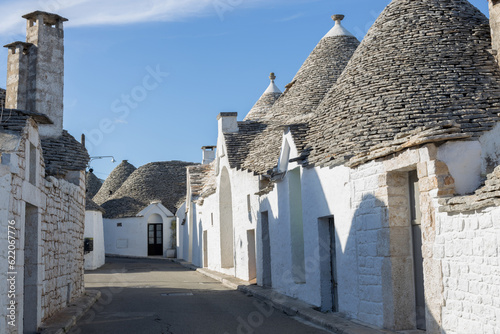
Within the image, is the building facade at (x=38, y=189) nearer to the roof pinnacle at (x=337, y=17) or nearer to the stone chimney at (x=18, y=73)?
the stone chimney at (x=18, y=73)

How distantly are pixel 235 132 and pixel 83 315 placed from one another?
442 inches

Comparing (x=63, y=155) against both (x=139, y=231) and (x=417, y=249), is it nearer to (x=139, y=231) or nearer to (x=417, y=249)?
(x=417, y=249)

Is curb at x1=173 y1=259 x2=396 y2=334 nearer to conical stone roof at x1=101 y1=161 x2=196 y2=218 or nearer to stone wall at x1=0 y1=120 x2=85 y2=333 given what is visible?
stone wall at x1=0 y1=120 x2=85 y2=333

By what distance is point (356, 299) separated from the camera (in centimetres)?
973

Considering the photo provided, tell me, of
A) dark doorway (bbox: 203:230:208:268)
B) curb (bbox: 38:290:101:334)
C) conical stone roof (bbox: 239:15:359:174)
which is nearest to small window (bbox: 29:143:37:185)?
curb (bbox: 38:290:101:334)

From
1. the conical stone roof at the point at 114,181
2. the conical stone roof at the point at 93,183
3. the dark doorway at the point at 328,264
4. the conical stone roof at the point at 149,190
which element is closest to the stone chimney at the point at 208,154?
the conical stone roof at the point at 149,190

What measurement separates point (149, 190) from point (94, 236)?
1596cm

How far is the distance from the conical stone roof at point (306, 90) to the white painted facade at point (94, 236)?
1036cm

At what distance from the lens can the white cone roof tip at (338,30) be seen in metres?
21.3

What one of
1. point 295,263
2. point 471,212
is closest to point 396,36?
point 295,263

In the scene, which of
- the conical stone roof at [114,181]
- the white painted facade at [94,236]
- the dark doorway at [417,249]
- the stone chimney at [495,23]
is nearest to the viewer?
the dark doorway at [417,249]

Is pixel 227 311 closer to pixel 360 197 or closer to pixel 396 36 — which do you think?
pixel 360 197

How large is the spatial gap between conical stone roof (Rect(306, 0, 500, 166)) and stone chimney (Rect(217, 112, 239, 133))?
864cm

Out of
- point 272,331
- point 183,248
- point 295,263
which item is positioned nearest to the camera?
point 272,331
